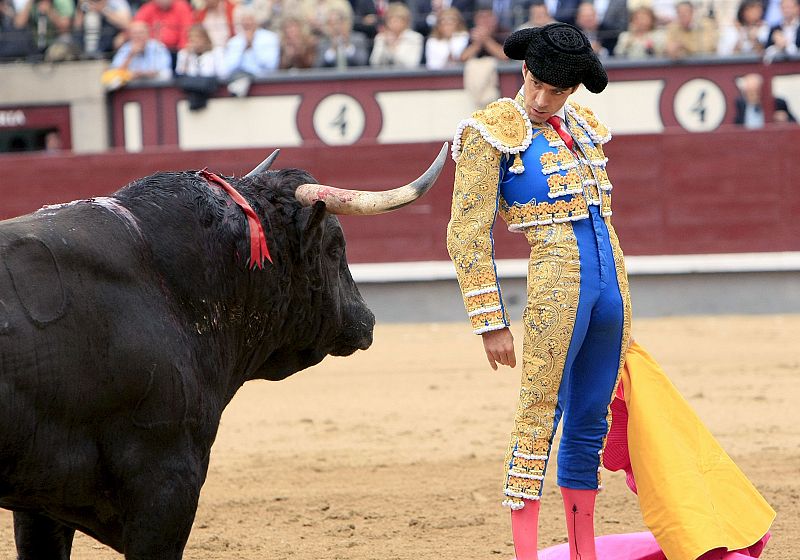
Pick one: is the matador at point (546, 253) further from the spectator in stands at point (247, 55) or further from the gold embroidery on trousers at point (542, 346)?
the spectator in stands at point (247, 55)

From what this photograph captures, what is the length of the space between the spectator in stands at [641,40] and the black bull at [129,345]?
23.7 ft

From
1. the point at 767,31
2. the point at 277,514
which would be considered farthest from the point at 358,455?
the point at 767,31

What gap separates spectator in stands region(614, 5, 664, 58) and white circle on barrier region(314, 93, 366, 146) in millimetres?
2013

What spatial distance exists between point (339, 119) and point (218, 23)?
1157 mm

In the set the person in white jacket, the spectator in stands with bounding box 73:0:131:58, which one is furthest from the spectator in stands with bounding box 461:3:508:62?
the spectator in stands with bounding box 73:0:131:58

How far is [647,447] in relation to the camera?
10.8 feet

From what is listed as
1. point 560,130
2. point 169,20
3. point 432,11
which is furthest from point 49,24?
point 560,130

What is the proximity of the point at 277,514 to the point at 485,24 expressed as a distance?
6033 mm

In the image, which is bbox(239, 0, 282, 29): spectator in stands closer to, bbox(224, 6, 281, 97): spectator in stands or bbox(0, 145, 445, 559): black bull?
bbox(224, 6, 281, 97): spectator in stands

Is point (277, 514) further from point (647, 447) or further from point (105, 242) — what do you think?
point (105, 242)

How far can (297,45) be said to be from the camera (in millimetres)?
10070

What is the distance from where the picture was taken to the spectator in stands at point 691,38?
9.69 m

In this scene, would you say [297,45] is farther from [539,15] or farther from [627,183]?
[627,183]

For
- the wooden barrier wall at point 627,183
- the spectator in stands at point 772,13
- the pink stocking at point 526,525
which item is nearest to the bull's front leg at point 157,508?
the pink stocking at point 526,525
